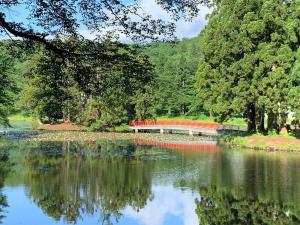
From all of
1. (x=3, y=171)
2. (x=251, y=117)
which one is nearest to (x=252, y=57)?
(x=251, y=117)

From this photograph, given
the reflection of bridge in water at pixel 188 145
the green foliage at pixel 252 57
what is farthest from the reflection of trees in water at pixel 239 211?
the reflection of bridge in water at pixel 188 145

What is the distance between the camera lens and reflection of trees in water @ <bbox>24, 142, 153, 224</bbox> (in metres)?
21.3

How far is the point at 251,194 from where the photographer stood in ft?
75.7

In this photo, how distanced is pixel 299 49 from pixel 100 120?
3072 cm

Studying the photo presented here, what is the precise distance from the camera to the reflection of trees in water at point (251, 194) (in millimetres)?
19719

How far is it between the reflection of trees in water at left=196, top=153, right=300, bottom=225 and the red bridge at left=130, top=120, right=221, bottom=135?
24930mm

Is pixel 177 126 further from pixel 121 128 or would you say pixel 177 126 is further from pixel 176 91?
pixel 176 91

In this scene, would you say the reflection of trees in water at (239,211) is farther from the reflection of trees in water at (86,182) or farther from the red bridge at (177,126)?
the red bridge at (177,126)

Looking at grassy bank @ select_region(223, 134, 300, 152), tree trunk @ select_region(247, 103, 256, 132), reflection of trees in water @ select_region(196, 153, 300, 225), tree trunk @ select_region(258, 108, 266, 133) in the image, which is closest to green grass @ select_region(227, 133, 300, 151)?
grassy bank @ select_region(223, 134, 300, 152)

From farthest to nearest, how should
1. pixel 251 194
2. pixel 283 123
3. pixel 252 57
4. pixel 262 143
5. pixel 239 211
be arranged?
pixel 283 123
pixel 262 143
pixel 252 57
pixel 251 194
pixel 239 211

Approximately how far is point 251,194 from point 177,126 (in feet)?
126

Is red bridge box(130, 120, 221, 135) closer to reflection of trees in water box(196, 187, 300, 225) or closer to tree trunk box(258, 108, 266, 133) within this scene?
tree trunk box(258, 108, 266, 133)

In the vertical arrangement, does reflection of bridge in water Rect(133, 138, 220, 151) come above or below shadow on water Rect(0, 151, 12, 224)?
above

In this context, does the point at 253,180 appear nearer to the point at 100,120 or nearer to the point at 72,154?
the point at 72,154
